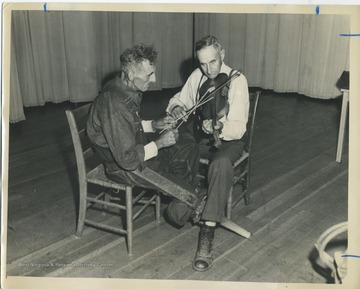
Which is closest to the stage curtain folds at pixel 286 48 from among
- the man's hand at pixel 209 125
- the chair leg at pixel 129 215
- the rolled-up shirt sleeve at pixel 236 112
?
the rolled-up shirt sleeve at pixel 236 112

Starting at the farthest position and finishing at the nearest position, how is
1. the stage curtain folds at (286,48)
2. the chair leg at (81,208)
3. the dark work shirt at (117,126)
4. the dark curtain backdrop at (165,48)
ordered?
the stage curtain folds at (286,48) → the dark curtain backdrop at (165,48) → the chair leg at (81,208) → the dark work shirt at (117,126)

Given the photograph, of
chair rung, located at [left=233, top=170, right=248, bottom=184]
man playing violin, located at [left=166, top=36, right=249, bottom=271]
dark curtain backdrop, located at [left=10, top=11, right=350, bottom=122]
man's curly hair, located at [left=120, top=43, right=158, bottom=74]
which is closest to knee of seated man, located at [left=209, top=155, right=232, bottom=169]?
man playing violin, located at [left=166, top=36, right=249, bottom=271]

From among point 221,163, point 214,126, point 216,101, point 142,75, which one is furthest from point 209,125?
point 142,75

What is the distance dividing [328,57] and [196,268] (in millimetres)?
4176

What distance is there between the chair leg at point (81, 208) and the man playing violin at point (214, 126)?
2.17 ft

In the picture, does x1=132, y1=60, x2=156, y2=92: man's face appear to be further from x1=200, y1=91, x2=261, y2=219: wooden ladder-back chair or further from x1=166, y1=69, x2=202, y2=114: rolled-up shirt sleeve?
x1=200, y1=91, x2=261, y2=219: wooden ladder-back chair

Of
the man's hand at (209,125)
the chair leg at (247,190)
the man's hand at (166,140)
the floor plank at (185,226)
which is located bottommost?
the floor plank at (185,226)

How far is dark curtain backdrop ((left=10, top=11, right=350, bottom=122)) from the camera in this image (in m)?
4.67

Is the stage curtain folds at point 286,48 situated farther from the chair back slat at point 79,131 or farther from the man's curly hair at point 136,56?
the chair back slat at point 79,131

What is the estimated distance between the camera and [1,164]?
1.88 m

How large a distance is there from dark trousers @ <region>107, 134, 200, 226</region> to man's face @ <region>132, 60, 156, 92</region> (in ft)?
1.41

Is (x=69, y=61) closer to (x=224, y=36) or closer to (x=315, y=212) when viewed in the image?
(x=224, y=36)

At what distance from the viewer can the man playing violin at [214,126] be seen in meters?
2.16

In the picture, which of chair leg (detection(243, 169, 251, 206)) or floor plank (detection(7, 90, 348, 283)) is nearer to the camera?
floor plank (detection(7, 90, 348, 283))
